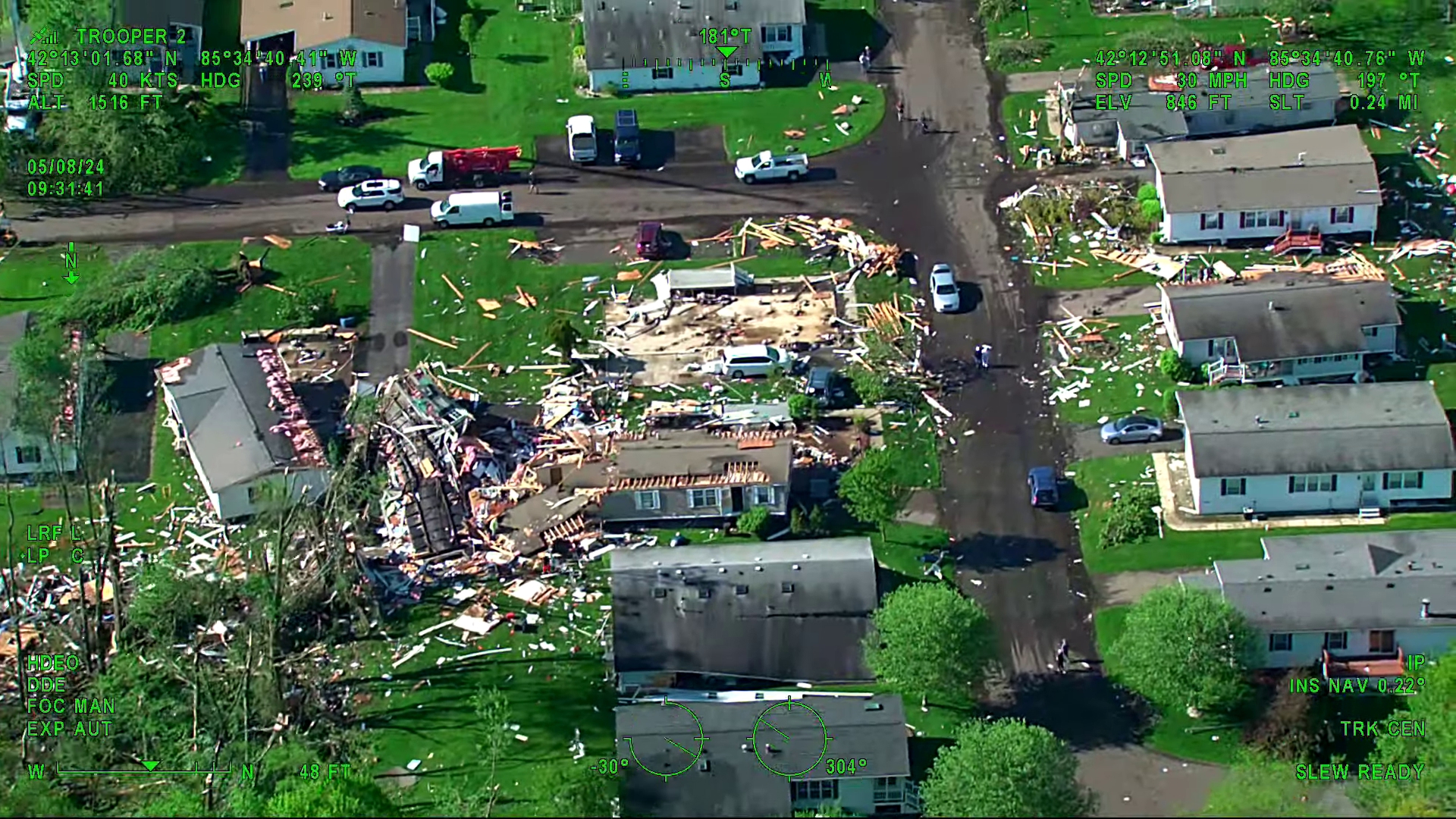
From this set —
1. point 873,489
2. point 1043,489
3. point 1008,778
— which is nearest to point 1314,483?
point 1043,489

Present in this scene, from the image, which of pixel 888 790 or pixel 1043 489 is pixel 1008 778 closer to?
pixel 888 790

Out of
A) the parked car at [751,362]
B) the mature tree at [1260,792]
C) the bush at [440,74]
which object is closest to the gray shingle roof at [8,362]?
the bush at [440,74]

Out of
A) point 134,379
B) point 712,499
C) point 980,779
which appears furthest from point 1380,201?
point 134,379

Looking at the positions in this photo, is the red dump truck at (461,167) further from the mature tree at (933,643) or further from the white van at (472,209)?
the mature tree at (933,643)

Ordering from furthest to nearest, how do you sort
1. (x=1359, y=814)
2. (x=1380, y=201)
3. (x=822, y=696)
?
1. (x=1380, y=201)
2. (x=822, y=696)
3. (x=1359, y=814)

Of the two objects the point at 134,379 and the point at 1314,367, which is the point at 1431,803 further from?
the point at 134,379

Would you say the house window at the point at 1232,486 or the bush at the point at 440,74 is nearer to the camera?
the house window at the point at 1232,486

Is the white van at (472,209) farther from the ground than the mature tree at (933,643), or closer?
farther from the ground
